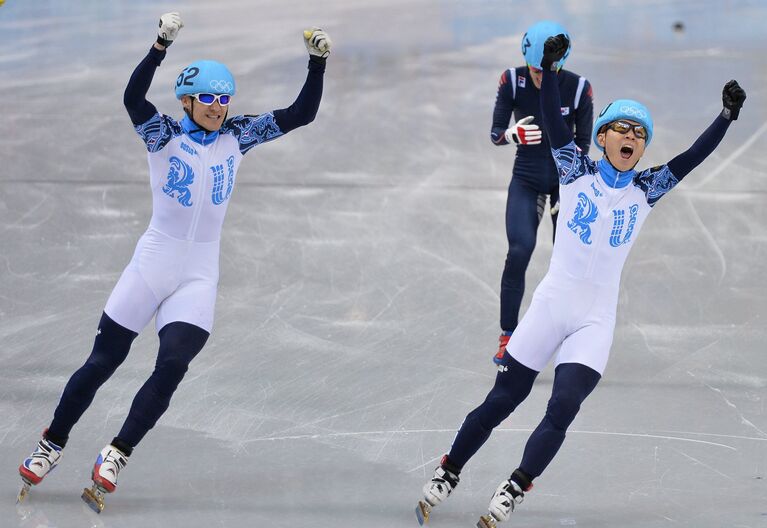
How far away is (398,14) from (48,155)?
5311 mm

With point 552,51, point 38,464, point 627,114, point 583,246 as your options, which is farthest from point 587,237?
point 38,464

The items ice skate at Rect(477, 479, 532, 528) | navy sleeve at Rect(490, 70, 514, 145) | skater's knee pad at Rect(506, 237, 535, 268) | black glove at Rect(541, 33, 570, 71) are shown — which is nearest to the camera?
ice skate at Rect(477, 479, 532, 528)

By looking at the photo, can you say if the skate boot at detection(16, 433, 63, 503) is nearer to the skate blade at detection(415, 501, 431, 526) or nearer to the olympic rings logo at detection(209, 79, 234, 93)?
the skate blade at detection(415, 501, 431, 526)

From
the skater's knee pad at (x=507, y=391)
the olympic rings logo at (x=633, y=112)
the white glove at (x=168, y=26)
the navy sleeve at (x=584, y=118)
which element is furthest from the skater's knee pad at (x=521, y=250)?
the white glove at (x=168, y=26)

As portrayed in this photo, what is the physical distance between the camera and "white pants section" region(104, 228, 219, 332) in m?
5.56

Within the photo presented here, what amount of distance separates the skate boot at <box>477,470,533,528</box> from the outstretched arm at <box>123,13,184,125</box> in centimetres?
226

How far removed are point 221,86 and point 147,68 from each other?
0.37 metres

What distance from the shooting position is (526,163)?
7.22 m

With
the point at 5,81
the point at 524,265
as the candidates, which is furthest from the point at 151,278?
the point at 5,81

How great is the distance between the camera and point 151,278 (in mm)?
5578

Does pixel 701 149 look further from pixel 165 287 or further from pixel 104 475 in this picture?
pixel 104 475

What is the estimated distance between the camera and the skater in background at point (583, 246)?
212 inches

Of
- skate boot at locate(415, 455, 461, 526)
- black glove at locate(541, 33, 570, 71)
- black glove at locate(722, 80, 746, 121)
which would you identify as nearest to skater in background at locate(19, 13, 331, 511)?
black glove at locate(541, 33, 570, 71)

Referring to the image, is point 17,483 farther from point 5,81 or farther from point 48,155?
point 5,81
